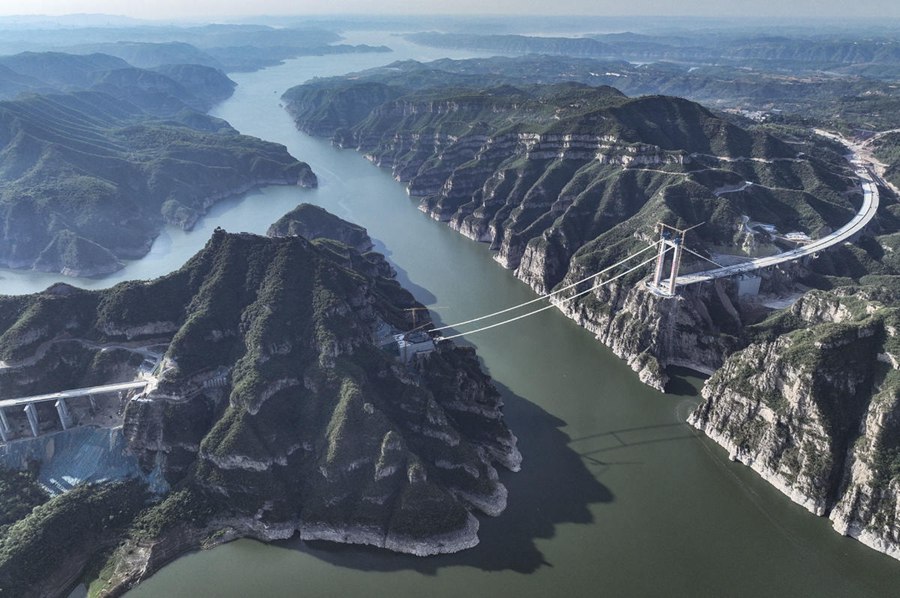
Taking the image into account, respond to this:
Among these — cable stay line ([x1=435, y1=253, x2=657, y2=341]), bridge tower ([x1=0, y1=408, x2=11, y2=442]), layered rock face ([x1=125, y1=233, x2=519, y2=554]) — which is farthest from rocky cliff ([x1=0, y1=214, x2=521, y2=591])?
cable stay line ([x1=435, y1=253, x2=657, y2=341])

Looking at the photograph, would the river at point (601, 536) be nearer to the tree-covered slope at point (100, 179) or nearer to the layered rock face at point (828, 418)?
the layered rock face at point (828, 418)

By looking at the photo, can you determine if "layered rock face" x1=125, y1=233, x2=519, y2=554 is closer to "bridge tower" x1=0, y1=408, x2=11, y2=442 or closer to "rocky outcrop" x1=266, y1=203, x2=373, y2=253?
"bridge tower" x1=0, y1=408, x2=11, y2=442

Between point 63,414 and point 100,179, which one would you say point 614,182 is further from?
point 100,179

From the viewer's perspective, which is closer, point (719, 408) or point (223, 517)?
point (223, 517)

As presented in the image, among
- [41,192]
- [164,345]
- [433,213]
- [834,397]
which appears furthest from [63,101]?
[834,397]

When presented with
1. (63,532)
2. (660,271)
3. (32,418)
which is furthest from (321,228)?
(63,532)

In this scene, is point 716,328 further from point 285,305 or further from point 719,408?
point 285,305
